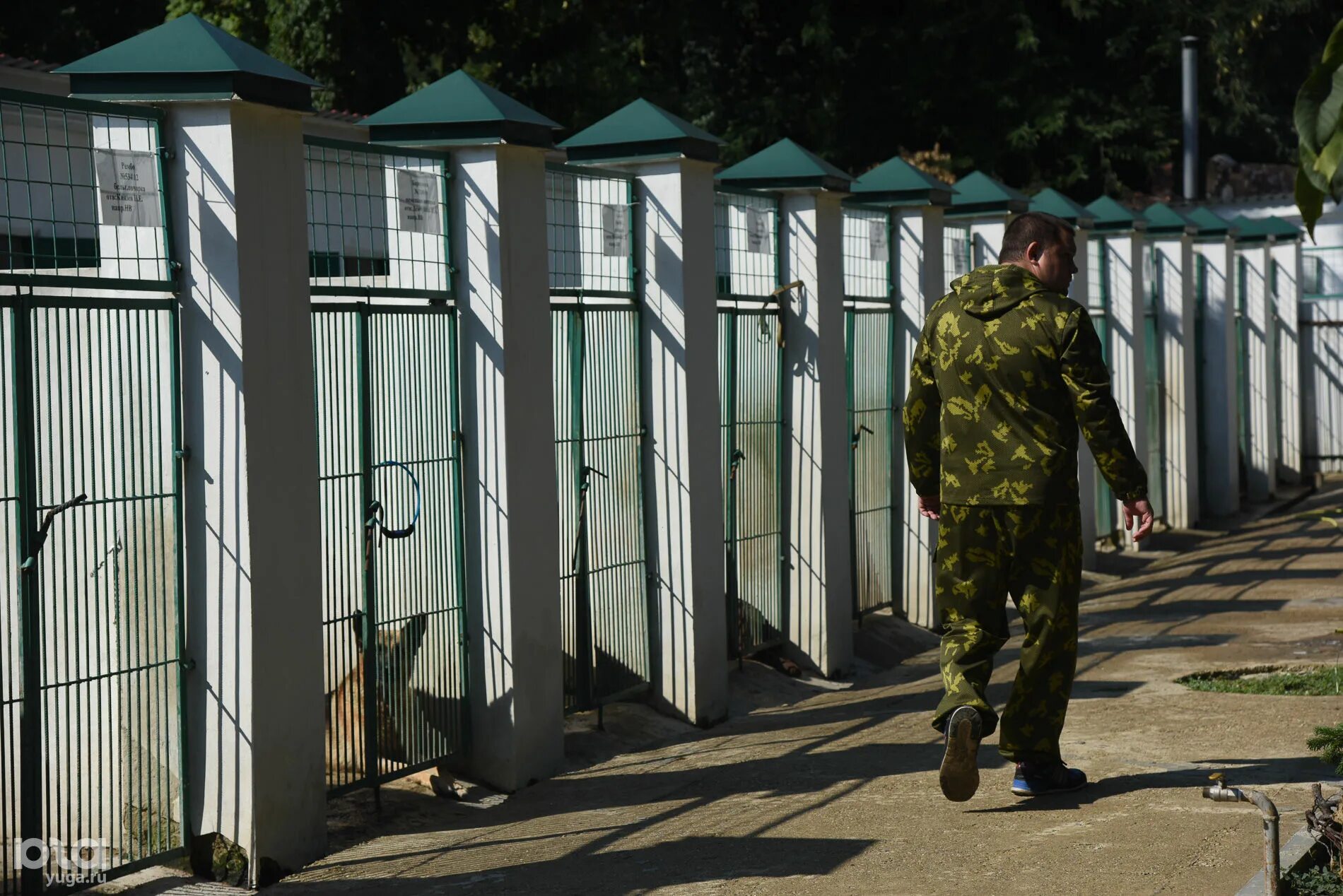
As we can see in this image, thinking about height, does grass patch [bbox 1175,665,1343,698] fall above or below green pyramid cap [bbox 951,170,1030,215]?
below

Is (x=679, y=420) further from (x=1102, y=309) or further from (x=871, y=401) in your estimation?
(x=1102, y=309)

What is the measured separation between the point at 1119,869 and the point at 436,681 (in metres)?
2.92

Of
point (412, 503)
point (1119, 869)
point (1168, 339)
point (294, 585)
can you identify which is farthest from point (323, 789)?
point (1168, 339)

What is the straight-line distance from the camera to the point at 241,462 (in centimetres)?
570

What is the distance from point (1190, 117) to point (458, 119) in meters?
19.8

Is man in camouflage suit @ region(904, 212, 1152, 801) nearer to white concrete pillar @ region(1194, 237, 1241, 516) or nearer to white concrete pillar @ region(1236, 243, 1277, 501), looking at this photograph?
white concrete pillar @ region(1194, 237, 1241, 516)

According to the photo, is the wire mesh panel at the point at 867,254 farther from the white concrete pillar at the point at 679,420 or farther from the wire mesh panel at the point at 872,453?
the white concrete pillar at the point at 679,420

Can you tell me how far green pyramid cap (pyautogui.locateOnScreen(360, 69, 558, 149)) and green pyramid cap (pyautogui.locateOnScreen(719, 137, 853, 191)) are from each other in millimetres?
2725

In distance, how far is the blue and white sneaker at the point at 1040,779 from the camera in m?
6.31

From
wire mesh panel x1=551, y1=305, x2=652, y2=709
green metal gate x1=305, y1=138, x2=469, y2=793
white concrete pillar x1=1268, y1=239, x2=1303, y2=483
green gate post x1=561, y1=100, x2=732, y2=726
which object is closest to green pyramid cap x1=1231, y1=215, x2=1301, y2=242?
white concrete pillar x1=1268, y1=239, x2=1303, y2=483

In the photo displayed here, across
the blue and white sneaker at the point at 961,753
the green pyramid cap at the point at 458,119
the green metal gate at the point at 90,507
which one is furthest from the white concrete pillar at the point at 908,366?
the green metal gate at the point at 90,507

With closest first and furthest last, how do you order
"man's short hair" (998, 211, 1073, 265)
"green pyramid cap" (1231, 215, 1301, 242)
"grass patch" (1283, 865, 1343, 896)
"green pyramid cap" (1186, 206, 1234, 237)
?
1. "grass patch" (1283, 865, 1343, 896)
2. "man's short hair" (998, 211, 1073, 265)
3. "green pyramid cap" (1186, 206, 1234, 237)
4. "green pyramid cap" (1231, 215, 1301, 242)

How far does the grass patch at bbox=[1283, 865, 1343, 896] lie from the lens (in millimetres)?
4859

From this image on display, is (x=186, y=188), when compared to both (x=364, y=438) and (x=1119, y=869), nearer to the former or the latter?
(x=364, y=438)
